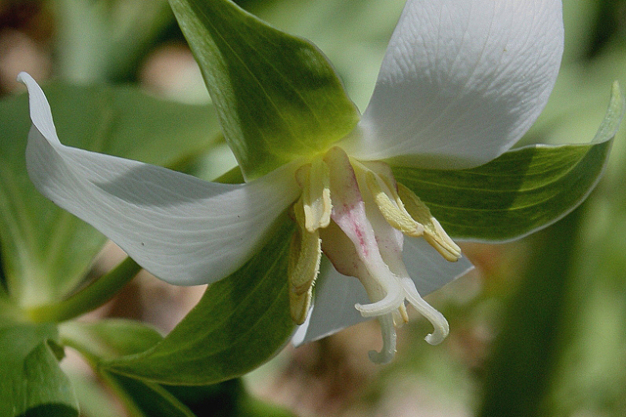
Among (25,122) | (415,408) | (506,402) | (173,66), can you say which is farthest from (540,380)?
(173,66)

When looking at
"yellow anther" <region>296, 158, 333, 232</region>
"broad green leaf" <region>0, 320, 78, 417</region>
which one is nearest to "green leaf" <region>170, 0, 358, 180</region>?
"yellow anther" <region>296, 158, 333, 232</region>

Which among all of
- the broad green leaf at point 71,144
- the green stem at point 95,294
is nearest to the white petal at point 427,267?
the green stem at point 95,294

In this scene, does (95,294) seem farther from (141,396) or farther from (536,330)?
(536,330)

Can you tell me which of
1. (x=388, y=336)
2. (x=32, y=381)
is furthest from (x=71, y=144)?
(x=388, y=336)

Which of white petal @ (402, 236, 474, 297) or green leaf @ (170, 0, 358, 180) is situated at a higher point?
green leaf @ (170, 0, 358, 180)

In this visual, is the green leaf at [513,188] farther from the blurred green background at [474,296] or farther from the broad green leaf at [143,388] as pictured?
the blurred green background at [474,296]

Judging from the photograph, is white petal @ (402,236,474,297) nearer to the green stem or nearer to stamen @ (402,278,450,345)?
stamen @ (402,278,450,345)
